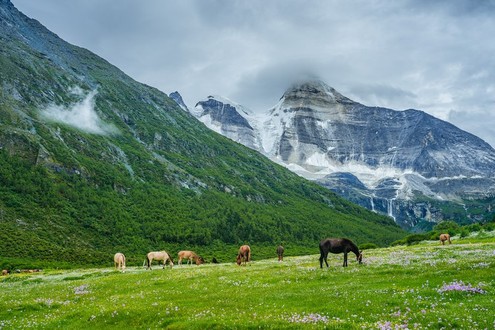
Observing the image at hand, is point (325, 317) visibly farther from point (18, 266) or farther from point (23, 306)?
point (18, 266)

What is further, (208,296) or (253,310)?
(208,296)

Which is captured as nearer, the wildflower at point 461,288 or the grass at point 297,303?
the grass at point 297,303

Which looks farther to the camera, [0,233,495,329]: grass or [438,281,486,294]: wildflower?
[438,281,486,294]: wildflower

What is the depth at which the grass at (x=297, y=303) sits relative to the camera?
57.5 ft

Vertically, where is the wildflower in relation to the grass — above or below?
above

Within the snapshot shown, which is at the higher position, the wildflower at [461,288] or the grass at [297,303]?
the wildflower at [461,288]

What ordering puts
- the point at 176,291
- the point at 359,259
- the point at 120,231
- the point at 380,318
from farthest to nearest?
1. the point at 120,231
2. the point at 359,259
3. the point at 176,291
4. the point at 380,318

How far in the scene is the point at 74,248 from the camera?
157m

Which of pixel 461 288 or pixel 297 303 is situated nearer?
pixel 461 288

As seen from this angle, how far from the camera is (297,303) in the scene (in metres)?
22.1

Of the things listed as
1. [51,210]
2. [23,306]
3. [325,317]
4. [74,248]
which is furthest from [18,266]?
[325,317]

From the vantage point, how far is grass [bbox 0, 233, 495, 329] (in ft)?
57.5

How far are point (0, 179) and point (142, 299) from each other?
18983cm

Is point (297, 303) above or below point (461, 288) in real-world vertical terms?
below
